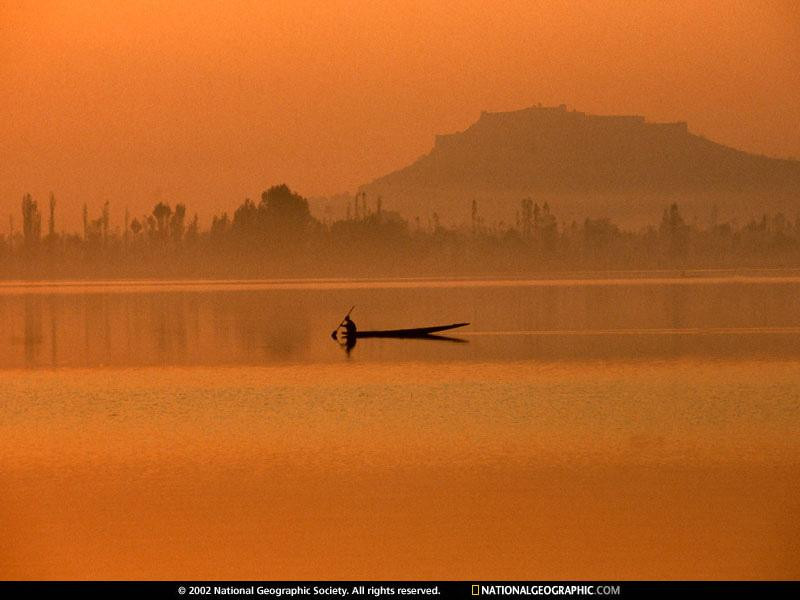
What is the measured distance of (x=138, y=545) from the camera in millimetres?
27484

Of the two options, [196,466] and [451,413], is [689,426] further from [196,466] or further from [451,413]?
[196,466]

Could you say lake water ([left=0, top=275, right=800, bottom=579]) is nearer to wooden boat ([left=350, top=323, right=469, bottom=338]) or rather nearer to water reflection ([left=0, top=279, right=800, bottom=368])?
water reflection ([left=0, top=279, right=800, bottom=368])

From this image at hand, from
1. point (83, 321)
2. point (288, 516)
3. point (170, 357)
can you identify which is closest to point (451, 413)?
point (288, 516)

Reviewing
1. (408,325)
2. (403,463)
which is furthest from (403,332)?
(403,463)

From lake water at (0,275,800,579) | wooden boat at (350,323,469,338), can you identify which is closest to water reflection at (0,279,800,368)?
wooden boat at (350,323,469,338)

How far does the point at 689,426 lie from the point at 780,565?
18.8m

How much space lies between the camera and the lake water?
2655 cm

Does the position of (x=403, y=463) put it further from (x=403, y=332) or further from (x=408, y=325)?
(x=408, y=325)

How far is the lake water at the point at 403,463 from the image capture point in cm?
2655

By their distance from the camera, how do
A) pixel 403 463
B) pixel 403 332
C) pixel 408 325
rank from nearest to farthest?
pixel 403 463
pixel 403 332
pixel 408 325

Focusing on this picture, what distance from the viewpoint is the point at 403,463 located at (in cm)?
3681

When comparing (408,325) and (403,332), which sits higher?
(403,332)

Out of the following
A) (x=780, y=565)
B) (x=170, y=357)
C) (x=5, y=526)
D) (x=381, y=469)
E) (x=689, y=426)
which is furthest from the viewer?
(x=170, y=357)

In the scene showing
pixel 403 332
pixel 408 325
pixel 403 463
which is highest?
pixel 403 332
